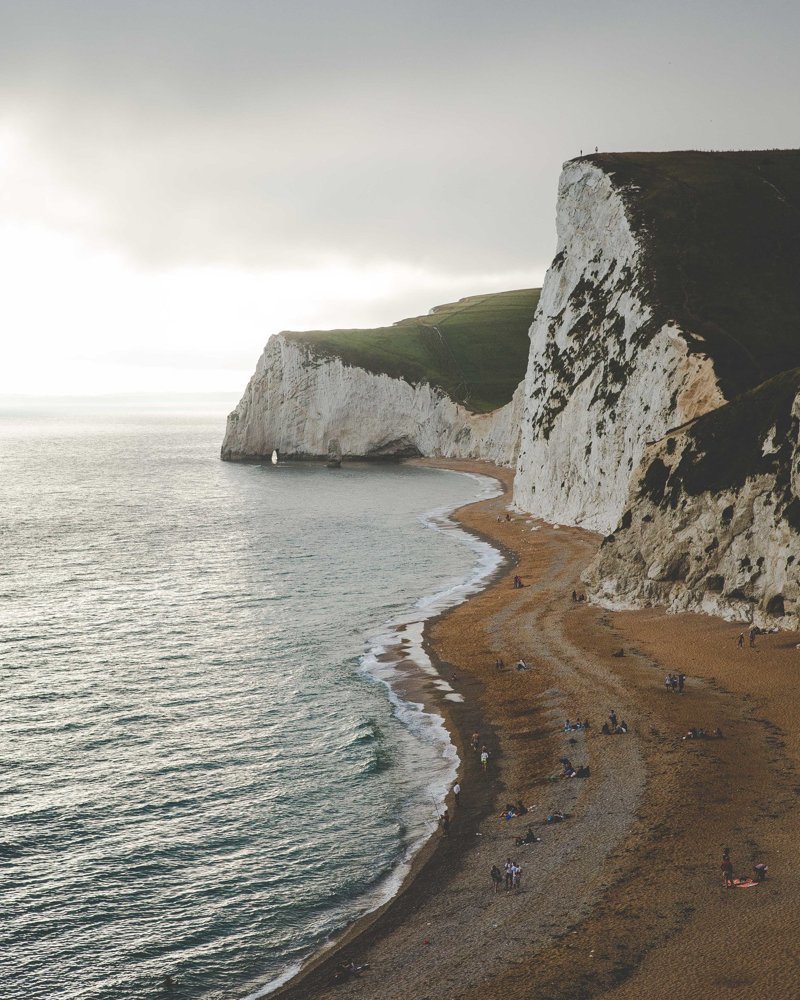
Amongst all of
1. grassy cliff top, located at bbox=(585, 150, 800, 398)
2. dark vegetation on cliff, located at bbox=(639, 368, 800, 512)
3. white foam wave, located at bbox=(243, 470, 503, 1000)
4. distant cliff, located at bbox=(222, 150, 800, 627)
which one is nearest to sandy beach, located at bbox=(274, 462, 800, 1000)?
white foam wave, located at bbox=(243, 470, 503, 1000)

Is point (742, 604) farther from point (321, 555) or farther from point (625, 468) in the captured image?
point (321, 555)

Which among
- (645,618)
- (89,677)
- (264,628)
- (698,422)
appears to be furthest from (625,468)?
(89,677)

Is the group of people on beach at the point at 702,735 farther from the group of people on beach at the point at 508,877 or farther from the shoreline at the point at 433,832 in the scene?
the group of people on beach at the point at 508,877

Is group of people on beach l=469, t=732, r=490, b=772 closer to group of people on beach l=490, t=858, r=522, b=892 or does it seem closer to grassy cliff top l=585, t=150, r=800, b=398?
group of people on beach l=490, t=858, r=522, b=892

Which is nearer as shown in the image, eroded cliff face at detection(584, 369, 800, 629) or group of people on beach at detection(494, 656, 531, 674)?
eroded cliff face at detection(584, 369, 800, 629)

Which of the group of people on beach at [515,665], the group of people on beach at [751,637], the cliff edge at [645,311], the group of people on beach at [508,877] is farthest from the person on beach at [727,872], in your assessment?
the cliff edge at [645,311]
